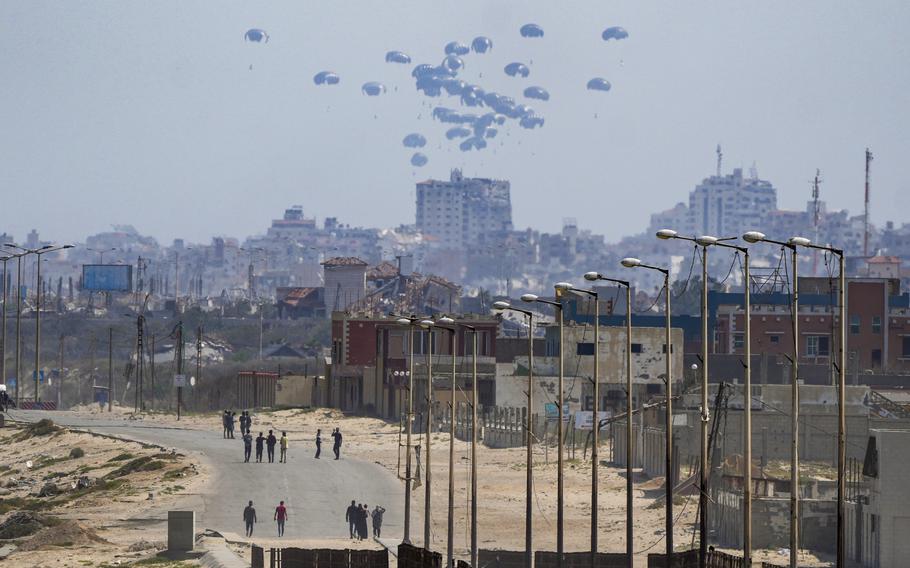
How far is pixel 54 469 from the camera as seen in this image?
83500mm

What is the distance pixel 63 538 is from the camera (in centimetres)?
5700

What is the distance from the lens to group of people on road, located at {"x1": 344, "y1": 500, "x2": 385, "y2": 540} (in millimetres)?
56906

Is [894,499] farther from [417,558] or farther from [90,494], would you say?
[90,494]

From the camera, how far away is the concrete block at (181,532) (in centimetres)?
5344

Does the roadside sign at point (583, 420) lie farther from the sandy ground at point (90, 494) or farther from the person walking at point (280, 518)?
the person walking at point (280, 518)

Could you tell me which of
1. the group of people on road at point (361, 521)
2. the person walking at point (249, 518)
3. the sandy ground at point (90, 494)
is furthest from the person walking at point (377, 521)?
the sandy ground at point (90, 494)

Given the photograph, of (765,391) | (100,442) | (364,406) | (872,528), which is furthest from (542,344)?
(872,528)

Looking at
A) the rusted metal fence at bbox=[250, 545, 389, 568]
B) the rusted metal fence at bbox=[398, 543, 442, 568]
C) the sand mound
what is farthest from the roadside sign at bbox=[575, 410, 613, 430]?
the rusted metal fence at bbox=[398, 543, 442, 568]

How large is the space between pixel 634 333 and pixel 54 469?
110 ft

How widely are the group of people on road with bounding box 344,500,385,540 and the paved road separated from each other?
0.46 m

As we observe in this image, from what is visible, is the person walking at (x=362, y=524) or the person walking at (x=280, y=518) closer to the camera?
the person walking at (x=362, y=524)

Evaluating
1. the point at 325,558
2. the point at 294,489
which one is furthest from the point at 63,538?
the point at 325,558

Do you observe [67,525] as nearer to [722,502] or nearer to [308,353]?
[722,502]

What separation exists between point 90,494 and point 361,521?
61.2ft
